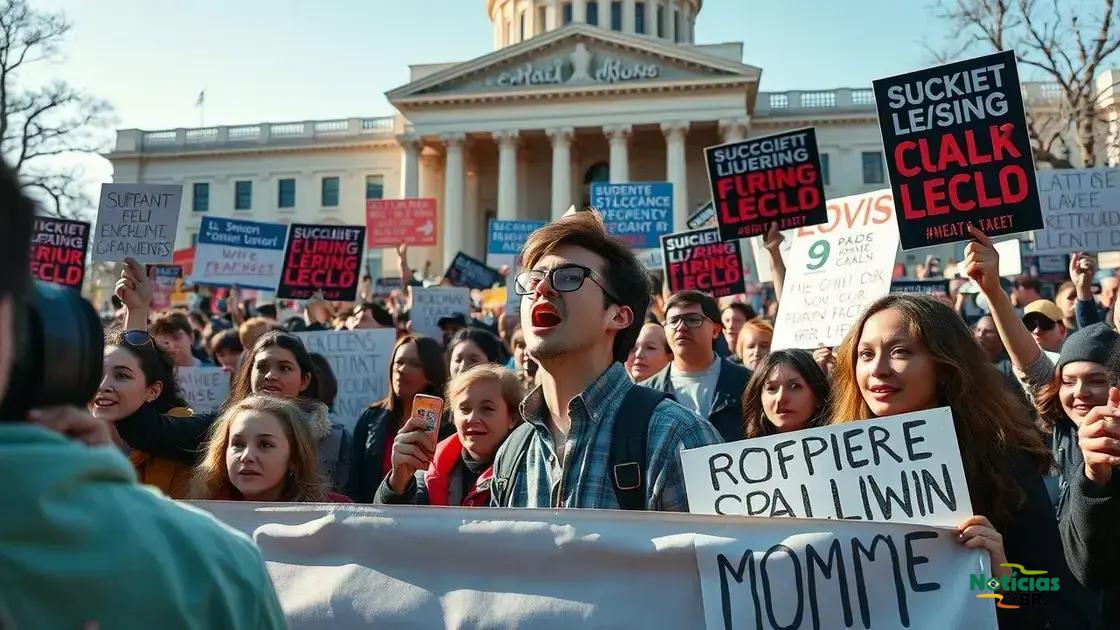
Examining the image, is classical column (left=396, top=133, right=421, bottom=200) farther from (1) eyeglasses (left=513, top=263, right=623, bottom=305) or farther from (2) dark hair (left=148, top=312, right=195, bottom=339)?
(1) eyeglasses (left=513, top=263, right=623, bottom=305)

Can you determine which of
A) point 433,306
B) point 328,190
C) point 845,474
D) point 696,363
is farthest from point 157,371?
point 328,190

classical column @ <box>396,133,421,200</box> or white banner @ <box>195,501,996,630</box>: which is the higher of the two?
classical column @ <box>396,133,421,200</box>

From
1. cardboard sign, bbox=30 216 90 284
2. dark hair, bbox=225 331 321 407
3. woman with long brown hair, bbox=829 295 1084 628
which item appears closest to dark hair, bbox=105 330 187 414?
dark hair, bbox=225 331 321 407

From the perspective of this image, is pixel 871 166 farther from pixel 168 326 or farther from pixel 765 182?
pixel 168 326

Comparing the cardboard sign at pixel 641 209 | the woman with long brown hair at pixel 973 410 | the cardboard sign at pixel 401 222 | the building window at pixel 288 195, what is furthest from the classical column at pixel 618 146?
the woman with long brown hair at pixel 973 410

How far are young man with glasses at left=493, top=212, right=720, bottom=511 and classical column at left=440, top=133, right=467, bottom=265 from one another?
48149 mm

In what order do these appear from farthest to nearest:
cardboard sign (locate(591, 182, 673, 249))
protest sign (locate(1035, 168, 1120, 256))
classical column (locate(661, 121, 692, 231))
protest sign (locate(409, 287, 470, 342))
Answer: classical column (locate(661, 121, 692, 231)) → cardboard sign (locate(591, 182, 673, 249)) → protest sign (locate(409, 287, 470, 342)) → protest sign (locate(1035, 168, 1120, 256))

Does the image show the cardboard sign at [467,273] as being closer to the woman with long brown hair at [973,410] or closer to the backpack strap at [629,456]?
the woman with long brown hair at [973,410]

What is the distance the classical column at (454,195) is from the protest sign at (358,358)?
43.0m

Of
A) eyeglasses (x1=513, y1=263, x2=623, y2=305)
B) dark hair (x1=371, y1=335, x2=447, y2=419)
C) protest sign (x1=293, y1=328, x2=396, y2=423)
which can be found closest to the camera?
eyeglasses (x1=513, y1=263, x2=623, y2=305)

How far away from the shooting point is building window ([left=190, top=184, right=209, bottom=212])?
2365 inches

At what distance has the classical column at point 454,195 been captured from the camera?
51406 mm

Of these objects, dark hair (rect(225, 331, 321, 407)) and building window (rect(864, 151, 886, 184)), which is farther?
building window (rect(864, 151, 886, 184))

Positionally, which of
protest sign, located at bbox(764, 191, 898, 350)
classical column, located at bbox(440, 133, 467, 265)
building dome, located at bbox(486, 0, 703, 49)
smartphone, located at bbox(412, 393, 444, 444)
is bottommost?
smartphone, located at bbox(412, 393, 444, 444)
